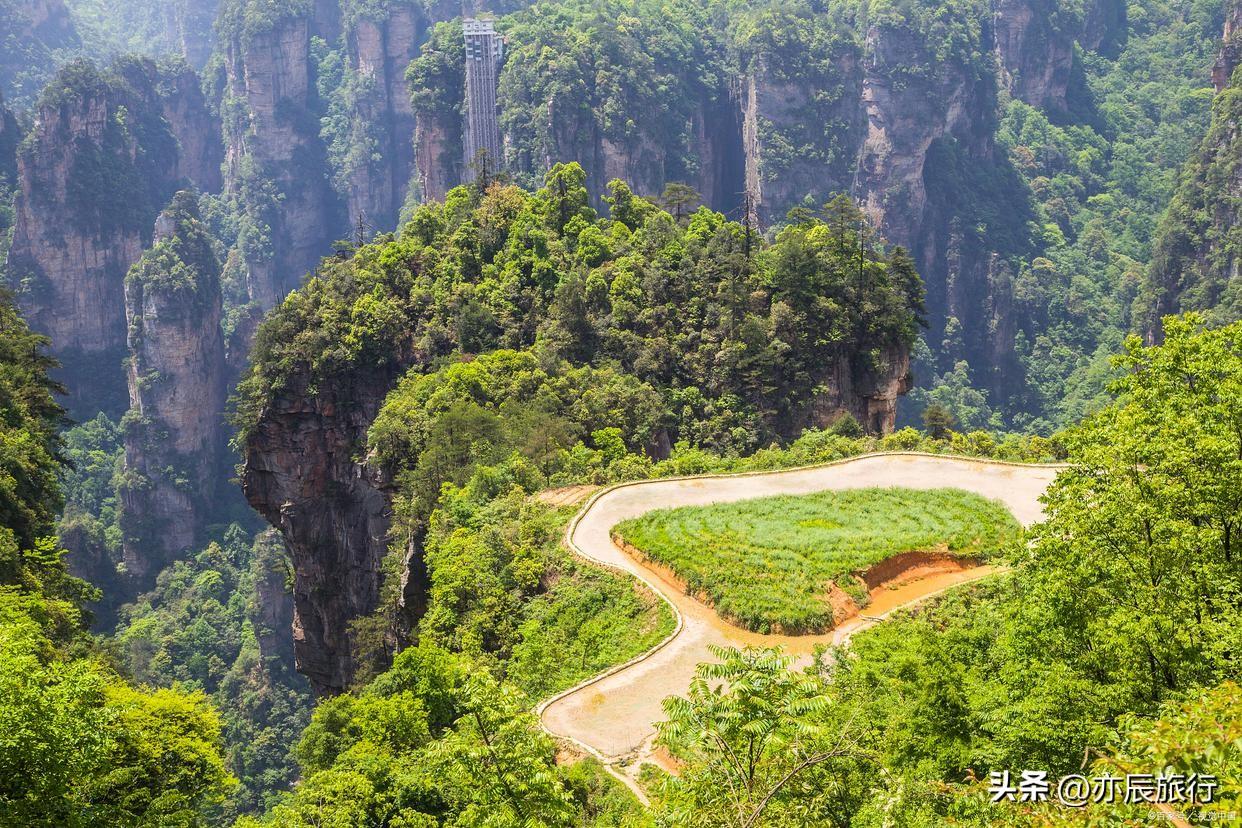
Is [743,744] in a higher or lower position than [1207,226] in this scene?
higher

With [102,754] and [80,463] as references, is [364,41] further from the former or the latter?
[102,754]

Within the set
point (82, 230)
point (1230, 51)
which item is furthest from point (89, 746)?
point (82, 230)

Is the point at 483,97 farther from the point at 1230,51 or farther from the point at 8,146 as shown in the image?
the point at 1230,51

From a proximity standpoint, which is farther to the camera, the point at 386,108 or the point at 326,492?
the point at 386,108

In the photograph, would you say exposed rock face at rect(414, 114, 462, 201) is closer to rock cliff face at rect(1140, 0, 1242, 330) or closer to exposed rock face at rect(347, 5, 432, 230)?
exposed rock face at rect(347, 5, 432, 230)

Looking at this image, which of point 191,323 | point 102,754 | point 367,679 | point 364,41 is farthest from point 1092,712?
point 364,41

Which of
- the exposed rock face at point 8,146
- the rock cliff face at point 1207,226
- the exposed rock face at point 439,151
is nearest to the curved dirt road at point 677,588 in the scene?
the rock cliff face at point 1207,226
